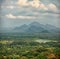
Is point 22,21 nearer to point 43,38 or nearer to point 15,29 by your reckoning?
point 15,29

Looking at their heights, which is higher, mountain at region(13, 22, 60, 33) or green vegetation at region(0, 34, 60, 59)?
mountain at region(13, 22, 60, 33)

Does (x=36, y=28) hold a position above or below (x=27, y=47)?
above

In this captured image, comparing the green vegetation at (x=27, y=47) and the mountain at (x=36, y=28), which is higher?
the mountain at (x=36, y=28)

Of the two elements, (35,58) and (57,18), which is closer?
(35,58)

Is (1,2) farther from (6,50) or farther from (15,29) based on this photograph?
(6,50)

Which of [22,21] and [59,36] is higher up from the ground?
[22,21]

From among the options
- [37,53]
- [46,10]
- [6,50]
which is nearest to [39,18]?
[46,10]

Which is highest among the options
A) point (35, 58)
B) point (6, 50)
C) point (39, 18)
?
point (39, 18)
